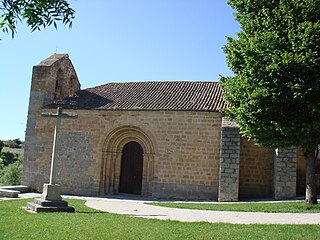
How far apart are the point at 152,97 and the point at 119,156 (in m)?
3.31

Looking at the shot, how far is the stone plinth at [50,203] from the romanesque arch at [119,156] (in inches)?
257

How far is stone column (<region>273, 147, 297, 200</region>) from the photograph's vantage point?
45.5 ft

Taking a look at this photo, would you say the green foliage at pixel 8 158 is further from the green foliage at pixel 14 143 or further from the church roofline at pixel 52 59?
the church roofline at pixel 52 59

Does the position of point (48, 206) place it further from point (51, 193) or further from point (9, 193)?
point (9, 193)

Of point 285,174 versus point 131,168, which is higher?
point 285,174

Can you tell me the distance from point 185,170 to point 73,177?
539cm

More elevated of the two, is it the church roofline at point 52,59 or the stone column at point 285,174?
the church roofline at point 52,59

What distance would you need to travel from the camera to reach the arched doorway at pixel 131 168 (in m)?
17.3

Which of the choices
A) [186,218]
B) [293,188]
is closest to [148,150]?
[293,188]

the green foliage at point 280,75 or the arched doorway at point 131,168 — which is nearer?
the green foliage at point 280,75

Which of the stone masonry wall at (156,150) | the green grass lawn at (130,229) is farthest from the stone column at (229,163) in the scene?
the green grass lawn at (130,229)

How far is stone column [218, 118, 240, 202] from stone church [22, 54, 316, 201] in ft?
0.13

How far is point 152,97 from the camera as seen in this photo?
17547 millimetres

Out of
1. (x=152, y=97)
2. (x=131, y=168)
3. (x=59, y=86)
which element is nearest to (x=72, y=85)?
(x=59, y=86)
